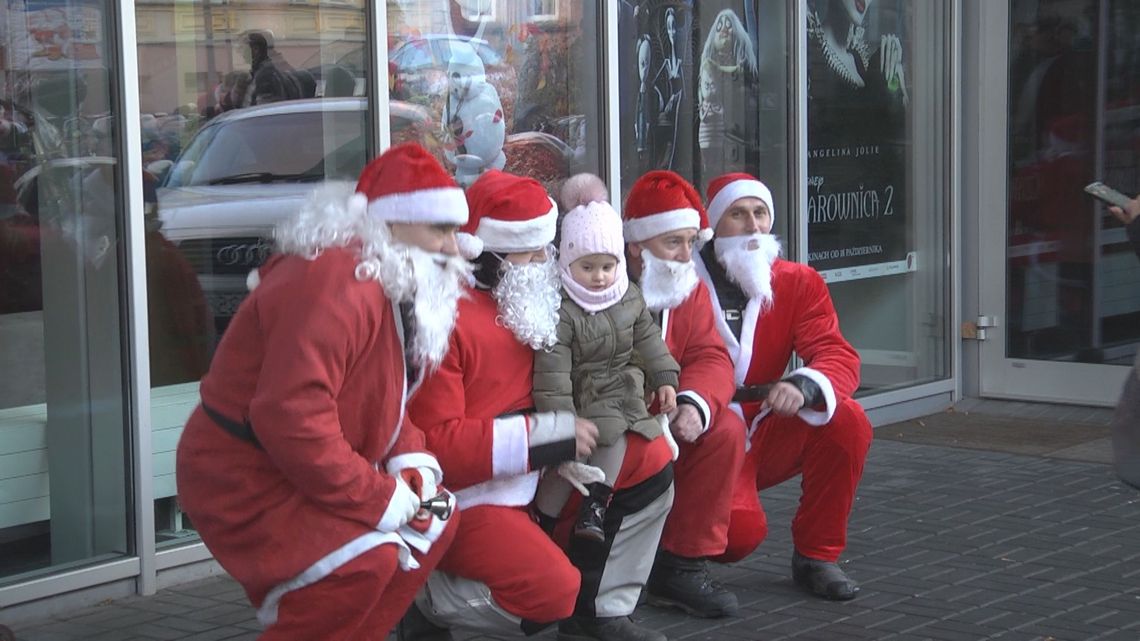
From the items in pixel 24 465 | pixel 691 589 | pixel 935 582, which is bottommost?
pixel 935 582

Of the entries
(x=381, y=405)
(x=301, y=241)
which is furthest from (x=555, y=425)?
(x=301, y=241)

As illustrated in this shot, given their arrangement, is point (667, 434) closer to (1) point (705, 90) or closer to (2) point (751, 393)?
(2) point (751, 393)

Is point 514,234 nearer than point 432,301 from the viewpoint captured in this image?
No

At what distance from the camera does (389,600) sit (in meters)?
3.70

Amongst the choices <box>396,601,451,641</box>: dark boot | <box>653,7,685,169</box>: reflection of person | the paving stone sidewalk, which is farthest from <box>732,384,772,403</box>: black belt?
<box>653,7,685,169</box>: reflection of person

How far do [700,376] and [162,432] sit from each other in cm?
212

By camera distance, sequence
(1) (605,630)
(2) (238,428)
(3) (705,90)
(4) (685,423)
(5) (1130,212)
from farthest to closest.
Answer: (3) (705,90) < (4) (685,423) < (1) (605,630) < (5) (1130,212) < (2) (238,428)

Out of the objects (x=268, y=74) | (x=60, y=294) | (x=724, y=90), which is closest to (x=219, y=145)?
(x=268, y=74)

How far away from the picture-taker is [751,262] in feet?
17.4

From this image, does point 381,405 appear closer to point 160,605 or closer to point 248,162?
point 160,605

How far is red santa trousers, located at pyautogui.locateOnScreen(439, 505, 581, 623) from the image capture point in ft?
13.4

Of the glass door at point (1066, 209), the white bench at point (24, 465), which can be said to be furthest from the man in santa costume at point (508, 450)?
the glass door at point (1066, 209)

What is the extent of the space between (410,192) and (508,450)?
80 centimetres

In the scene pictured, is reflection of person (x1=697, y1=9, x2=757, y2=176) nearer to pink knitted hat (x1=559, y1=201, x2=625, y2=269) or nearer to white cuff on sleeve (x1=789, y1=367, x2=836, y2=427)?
white cuff on sleeve (x1=789, y1=367, x2=836, y2=427)
